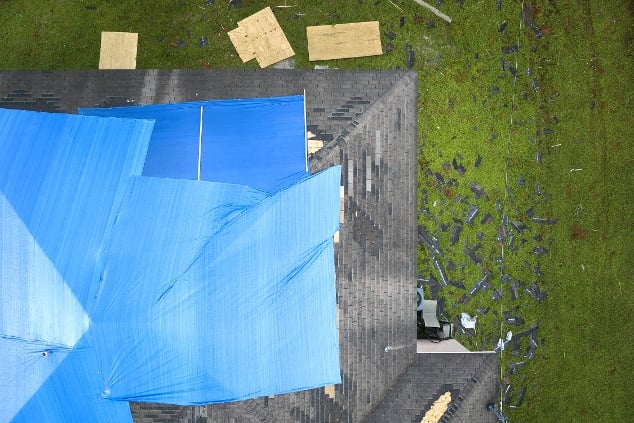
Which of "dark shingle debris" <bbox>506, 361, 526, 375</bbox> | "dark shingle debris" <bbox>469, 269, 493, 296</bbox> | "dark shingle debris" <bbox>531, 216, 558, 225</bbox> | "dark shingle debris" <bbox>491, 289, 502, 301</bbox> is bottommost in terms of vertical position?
"dark shingle debris" <bbox>506, 361, 526, 375</bbox>

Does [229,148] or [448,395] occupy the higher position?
[229,148]

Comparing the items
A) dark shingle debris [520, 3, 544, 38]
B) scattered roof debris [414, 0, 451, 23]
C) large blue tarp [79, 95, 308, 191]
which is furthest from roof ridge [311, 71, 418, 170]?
dark shingle debris [520, 3, 544, 38]

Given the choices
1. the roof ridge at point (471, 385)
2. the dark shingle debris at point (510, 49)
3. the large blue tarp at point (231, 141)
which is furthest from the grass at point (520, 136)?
the large blue tarp at point (231, 141)

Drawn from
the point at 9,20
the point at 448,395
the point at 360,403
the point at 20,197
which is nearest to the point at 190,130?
the point at 20,197

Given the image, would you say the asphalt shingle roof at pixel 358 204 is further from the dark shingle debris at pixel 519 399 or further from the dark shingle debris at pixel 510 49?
the dark shingle debris at pixel 510 49

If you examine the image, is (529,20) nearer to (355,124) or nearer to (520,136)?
(520,136)

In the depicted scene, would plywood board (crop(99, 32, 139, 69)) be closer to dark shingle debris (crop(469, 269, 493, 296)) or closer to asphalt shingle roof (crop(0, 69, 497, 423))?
asphalt shingle roof (crop(0, 69, 497, 423))

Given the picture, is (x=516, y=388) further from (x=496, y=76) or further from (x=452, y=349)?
(x=496, y=76)
